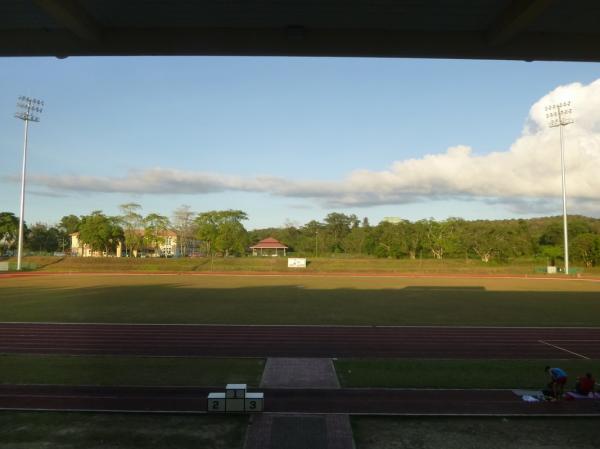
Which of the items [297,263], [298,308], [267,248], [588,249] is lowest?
[298,308]

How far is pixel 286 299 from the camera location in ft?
90.9

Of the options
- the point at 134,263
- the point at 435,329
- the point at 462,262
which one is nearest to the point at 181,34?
the point at 435,329

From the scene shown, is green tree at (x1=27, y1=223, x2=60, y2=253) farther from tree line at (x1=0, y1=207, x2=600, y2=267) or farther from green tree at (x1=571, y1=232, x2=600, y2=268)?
green tree at (x1=571, y1=232, x2=600, y2=268)

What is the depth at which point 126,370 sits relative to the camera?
11219 millimetres

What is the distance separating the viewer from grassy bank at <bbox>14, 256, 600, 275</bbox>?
62875mm

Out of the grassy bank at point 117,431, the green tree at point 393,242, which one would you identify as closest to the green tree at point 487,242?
the green tree at point 393,242

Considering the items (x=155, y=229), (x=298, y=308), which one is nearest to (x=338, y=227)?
(x=155, y=229)

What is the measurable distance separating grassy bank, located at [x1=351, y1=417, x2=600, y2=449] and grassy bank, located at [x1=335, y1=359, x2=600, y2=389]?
1.98 m

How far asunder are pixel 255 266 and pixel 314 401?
5781 cm

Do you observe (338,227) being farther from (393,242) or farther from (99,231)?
(99,231)

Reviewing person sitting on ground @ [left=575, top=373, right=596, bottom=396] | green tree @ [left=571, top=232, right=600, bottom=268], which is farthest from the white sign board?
person sitting on ground @ [left=575, top=373, right=596, bottom=396]

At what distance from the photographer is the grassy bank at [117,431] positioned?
22.8ft

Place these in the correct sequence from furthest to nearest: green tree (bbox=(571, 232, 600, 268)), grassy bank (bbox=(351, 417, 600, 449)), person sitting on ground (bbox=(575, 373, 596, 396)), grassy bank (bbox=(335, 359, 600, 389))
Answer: green tree (bbox=(571, 232, 600, 268)), grassy bank (bbox=(335, 359, 600, 389)), person sitting on ground (bbox=(575, 373, 596, 396)), grassy bank (bbox=(351, 417, 600, 449))

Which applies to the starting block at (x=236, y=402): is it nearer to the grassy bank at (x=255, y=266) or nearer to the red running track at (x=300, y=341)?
the red running track at (x=300, y=341)
